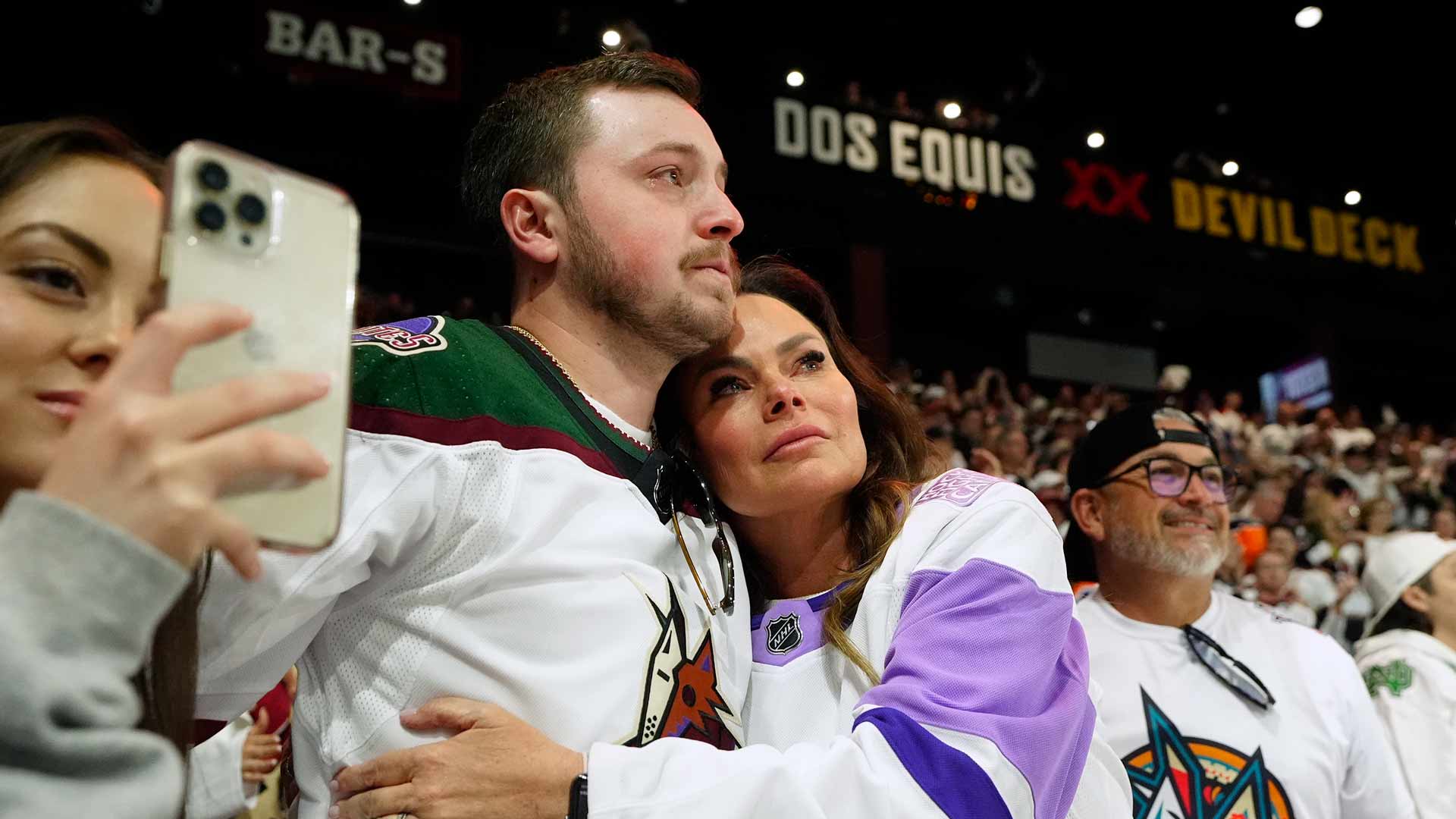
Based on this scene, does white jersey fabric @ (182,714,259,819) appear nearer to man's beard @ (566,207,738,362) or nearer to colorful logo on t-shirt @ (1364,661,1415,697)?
man's beard @ (566,207,738,362)

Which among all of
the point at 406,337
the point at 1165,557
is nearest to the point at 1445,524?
the point at 1165,557

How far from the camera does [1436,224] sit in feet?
48.5

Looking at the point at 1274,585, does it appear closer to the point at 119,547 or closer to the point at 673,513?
the point at 673,513

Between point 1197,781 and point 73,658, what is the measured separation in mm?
2650

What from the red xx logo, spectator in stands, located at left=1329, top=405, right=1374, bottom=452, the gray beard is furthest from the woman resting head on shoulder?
the red xx logo

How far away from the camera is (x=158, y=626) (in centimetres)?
105

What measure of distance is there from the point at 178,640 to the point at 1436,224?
16999 millimetres

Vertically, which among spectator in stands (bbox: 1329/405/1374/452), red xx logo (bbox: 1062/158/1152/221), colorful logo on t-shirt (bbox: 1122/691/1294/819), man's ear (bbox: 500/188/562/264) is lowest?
colorful logo on t-shirt (bbox: 1122/691/1294/819)

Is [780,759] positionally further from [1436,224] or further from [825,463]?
→ [1436,224]

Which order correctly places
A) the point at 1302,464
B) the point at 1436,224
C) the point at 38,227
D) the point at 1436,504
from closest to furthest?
the point at 38,227
the point at 1436,504
the point at 1302,464
the point at 1436,224

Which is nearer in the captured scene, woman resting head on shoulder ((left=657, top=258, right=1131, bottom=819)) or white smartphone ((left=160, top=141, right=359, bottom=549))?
white smartphone ((left=160, top=141, right=359, bottom=549))

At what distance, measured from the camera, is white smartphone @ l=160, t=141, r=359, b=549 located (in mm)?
720

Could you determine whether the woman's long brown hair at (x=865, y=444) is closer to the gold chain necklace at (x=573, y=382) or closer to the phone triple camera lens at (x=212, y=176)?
the gold chain necklace at (x=573, y=382)

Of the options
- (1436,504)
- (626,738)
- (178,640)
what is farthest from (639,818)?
(1436,504)
